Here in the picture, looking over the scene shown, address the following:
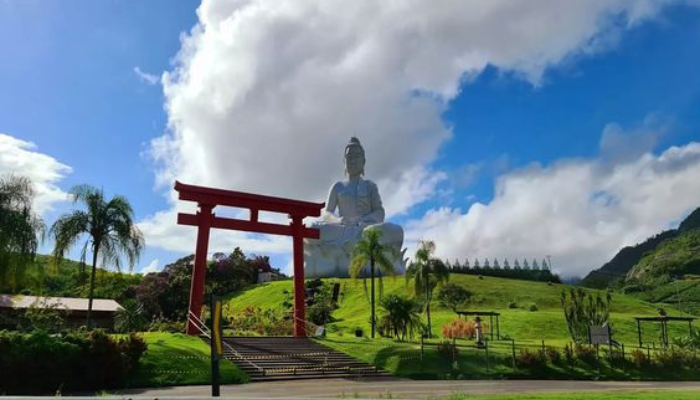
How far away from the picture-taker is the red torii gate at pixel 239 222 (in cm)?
2559

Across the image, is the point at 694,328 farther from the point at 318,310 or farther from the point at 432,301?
the point at 318,310

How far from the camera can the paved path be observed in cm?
1576

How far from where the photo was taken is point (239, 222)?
89.1 ft

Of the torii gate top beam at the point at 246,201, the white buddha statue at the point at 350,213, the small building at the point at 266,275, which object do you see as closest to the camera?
the torii gate top beam at the point at 246,201

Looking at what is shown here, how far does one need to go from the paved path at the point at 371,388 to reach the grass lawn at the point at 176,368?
88cm

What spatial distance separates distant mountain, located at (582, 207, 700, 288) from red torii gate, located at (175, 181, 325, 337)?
4381 inches

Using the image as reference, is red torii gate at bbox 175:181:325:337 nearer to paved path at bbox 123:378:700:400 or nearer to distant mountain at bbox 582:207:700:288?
paved path at bbox 123:378:700:400

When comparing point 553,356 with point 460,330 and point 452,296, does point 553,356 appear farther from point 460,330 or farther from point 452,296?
point 452,296

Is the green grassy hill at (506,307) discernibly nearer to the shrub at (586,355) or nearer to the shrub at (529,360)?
the shrub at (586,355)

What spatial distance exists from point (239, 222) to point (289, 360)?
7.29 metres

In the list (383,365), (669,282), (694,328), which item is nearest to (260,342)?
(383,365)

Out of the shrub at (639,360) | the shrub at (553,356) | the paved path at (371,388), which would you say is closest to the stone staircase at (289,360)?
the paved path at (371,388)

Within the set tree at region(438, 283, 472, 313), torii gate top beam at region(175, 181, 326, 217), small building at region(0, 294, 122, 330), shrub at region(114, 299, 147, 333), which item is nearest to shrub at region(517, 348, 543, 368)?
torii gate top beam at region(175, 181, 326, 217)

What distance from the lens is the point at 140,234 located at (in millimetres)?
25062
